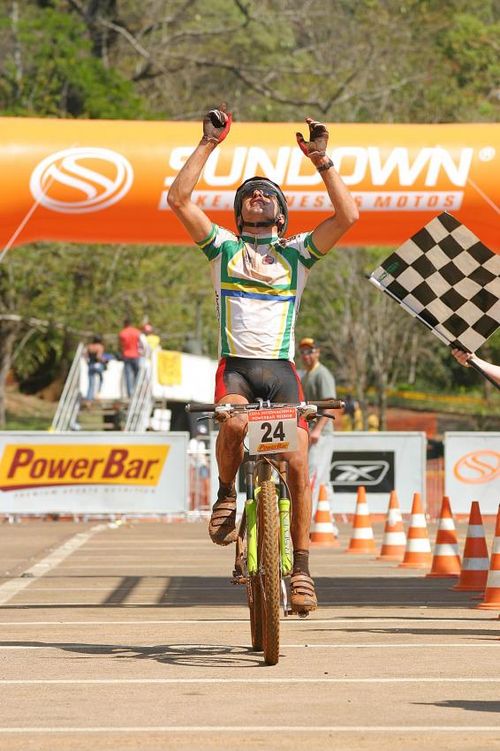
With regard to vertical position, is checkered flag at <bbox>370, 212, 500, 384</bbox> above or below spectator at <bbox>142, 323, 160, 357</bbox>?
below

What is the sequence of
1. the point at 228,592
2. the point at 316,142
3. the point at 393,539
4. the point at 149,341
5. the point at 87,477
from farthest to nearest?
1. the point at 149,341
2. the point at 87,477
3. the point at 393,539
4. the point at 228,592
5. the point at 316,142

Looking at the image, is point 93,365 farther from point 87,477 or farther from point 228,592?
point 228,592

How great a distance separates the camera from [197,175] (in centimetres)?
844

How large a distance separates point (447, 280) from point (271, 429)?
2831mm

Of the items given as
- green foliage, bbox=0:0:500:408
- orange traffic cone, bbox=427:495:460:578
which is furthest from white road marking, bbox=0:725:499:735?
green foliage, bbox=0:0:500:408

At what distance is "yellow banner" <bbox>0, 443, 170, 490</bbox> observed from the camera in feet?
75.8

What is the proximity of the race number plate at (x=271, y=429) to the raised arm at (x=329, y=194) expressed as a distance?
1.09 meters

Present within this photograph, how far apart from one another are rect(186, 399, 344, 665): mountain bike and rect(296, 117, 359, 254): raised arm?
94 cm

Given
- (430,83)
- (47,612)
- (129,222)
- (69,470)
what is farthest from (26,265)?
(47,612)

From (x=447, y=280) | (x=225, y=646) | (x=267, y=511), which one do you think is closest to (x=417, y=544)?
(x=447, y=280)

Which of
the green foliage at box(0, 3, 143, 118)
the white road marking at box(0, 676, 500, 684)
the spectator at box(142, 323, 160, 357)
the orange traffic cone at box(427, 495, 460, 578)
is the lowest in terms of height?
the white road marking at box(0, 676, 500, 684)

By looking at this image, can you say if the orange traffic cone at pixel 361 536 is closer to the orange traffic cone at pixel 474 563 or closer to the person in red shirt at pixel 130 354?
the orange traffic cone at pixel 474 563

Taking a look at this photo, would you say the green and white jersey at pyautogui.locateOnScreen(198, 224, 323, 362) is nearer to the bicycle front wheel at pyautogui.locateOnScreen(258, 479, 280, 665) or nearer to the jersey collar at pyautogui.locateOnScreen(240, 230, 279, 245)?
the jersey collar at pyautogui.locateOnScreen(240, 230, 279, 245)

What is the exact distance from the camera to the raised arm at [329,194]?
27.6 feet
